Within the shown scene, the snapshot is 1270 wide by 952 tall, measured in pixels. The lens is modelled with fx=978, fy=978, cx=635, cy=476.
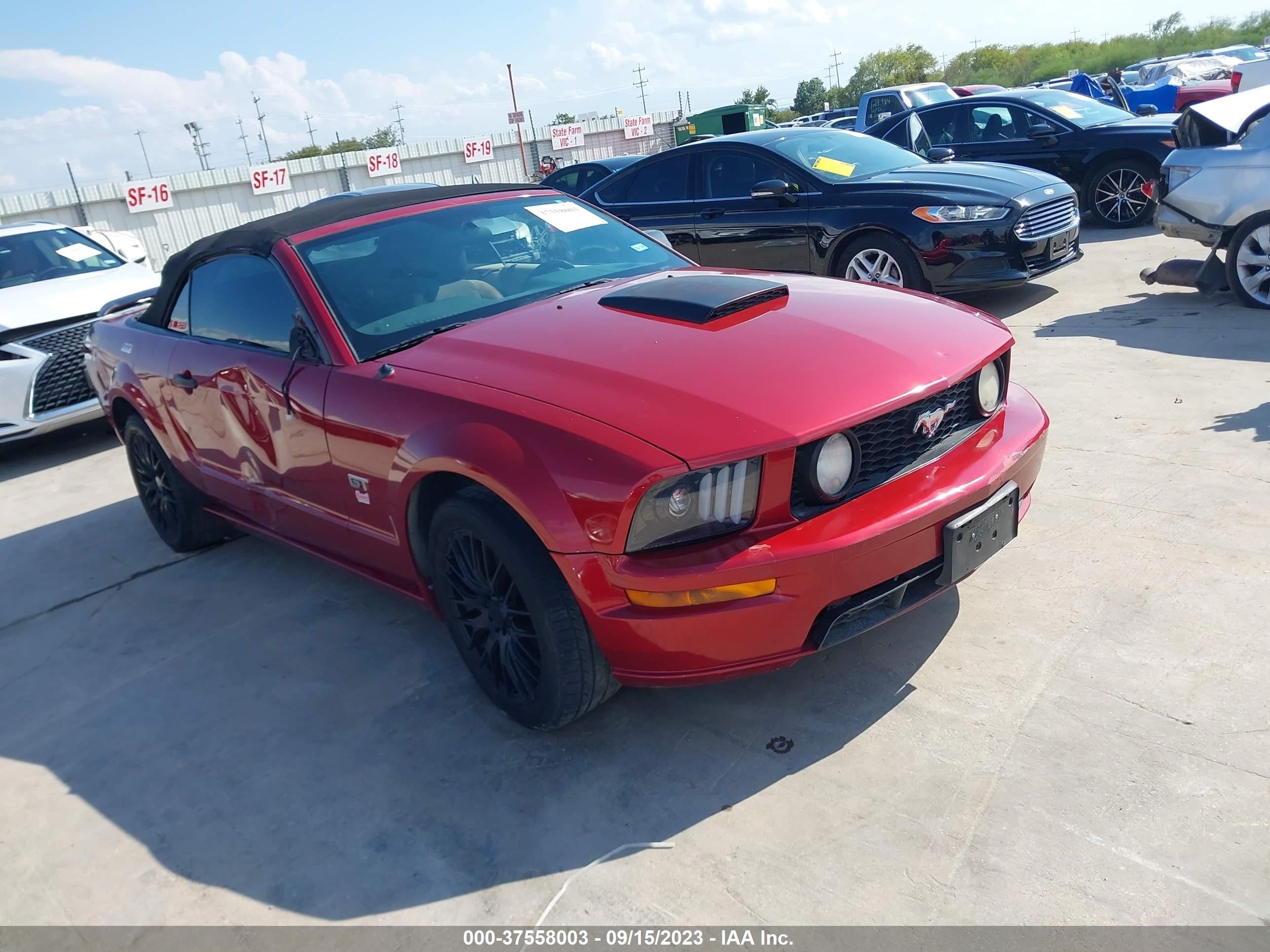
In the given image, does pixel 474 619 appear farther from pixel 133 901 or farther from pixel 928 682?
pixel 928 682

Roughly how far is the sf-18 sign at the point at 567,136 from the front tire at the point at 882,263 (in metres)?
33.4

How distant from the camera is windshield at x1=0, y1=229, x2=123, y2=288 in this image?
7953 millimetres

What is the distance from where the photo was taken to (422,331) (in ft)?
11.0

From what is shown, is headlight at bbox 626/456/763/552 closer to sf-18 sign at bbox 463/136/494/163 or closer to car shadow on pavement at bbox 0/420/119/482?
car shadow on pavement at bbox 0/420/119/482

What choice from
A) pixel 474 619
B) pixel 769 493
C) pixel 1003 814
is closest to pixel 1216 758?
pixel 1003 814

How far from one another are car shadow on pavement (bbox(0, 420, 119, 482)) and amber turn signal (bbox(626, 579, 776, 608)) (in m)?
5.84

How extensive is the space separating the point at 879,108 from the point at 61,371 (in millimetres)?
11836

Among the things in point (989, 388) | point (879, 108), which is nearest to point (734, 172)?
point (989, 388)

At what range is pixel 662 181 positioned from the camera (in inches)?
324

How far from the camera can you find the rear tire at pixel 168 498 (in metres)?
4.70

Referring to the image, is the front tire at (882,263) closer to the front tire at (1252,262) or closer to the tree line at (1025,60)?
the front tire at (1252,262)
